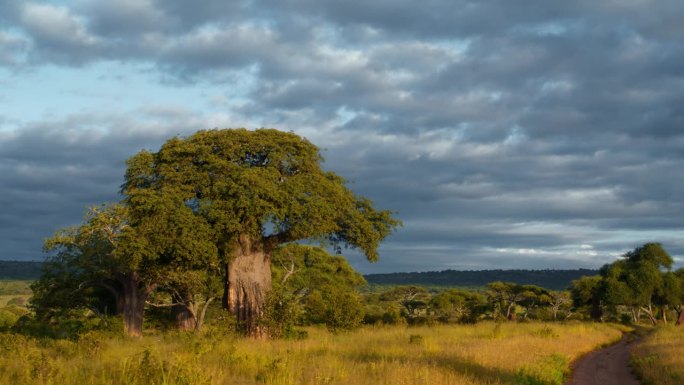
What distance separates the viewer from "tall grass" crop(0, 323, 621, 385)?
11.8 metres

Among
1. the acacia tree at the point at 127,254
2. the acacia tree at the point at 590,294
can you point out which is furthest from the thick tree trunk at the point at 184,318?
the acacia tree at the point at 590,294

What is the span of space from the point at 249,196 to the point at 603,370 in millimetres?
14488

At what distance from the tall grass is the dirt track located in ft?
1.96

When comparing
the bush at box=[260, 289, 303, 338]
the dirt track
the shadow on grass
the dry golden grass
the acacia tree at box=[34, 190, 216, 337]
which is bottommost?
the dirt track

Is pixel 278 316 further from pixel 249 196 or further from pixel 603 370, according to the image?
pixel 603 370

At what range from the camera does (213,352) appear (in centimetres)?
1655

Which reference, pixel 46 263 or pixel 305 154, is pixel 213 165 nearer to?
pixel 305 154

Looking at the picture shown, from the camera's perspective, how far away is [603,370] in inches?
880

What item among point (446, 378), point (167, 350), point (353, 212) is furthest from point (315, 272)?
point (446, 378)

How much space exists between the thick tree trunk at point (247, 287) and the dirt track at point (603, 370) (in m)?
12.3

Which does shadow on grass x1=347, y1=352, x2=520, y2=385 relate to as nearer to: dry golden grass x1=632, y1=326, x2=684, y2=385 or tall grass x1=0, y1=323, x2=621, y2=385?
tall grass x1=0, y1=323, x2=621, y2=385

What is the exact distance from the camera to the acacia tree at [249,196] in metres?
25.1

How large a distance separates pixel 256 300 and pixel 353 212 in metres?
5.90

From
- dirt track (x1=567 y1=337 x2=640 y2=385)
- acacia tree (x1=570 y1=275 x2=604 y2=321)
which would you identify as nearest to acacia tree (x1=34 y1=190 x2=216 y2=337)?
dirt track (x1=567 y1=337 x2=640 y2=385)
